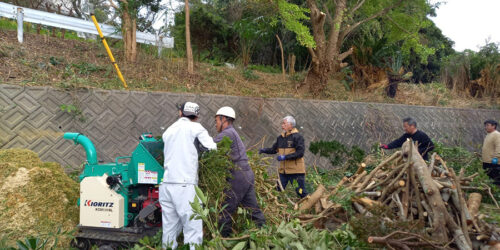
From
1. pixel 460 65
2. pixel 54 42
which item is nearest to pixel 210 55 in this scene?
pixel 54 42

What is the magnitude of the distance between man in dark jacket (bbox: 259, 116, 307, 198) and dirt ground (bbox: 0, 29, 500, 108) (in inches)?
159

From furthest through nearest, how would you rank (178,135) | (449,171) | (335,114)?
(335,114), (449,171), (178,135)

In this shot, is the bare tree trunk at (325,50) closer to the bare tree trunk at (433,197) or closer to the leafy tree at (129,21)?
the leafy tree at (129,21)

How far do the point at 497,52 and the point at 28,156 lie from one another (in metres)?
22.6

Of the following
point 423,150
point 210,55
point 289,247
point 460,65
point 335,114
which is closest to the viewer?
point 289,247

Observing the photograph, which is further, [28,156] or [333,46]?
[333,46]

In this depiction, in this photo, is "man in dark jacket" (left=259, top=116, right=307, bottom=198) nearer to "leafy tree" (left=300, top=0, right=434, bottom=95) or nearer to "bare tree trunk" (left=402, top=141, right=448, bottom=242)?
"bare tree trunk" (left=402, top=141, right=448, bottom=242)

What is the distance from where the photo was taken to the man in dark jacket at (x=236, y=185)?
15.8ft

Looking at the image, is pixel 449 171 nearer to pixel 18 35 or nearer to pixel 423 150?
pixel 423 150

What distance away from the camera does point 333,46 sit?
43.1 ft

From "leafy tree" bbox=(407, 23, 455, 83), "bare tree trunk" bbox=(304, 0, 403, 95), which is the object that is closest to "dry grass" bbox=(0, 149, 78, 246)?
"bare tree trunk" bbox=(304, 0, 403, 95)

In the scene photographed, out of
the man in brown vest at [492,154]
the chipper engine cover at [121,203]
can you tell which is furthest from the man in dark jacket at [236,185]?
the man in brown vest at [492,154]

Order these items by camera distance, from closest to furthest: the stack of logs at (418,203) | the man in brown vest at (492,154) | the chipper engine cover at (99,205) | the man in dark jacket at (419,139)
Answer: the stack of logs at (418,203)
the chipper engine cover at (99,205)
the man in dark jacket at (419,139)
the man in brown vest at (492,154)

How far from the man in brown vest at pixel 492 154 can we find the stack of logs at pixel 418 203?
10.2 feet
